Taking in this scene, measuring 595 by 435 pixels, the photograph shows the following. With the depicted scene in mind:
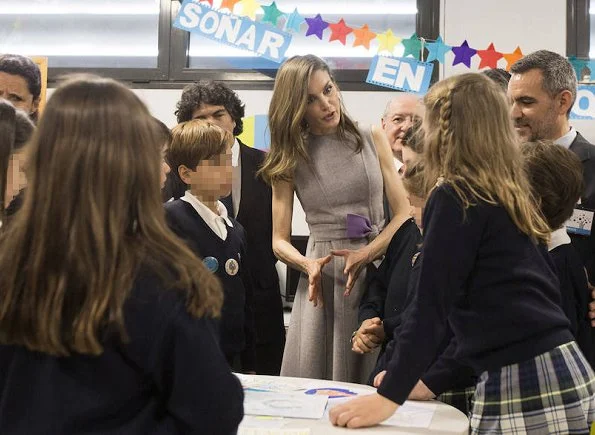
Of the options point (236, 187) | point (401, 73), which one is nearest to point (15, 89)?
point (236, 187)

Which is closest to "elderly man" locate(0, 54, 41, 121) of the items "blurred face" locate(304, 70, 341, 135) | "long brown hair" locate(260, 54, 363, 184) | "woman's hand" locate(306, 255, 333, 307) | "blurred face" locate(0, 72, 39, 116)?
"blurred face" locate(0, 72, 39, 116)

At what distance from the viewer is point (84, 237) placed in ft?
3.41

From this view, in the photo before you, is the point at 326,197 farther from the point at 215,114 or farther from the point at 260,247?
the point at 215,114

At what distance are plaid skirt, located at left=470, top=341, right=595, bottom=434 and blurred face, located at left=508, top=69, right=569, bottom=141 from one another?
112 cm

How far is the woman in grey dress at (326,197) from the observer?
2.49 m

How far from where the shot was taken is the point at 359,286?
2.51m

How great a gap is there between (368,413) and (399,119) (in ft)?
6.54

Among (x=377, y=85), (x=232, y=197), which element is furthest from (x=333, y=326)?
(x=377, y=85)

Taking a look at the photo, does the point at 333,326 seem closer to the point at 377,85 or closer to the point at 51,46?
the point at 377,85

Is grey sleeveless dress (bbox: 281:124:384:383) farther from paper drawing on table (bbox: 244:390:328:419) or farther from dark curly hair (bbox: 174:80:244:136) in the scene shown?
paper drawing on table (bbox: 244:390:328:419)

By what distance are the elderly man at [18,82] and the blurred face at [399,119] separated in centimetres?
140

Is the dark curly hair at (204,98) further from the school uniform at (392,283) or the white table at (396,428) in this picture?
the white table at (396,428)

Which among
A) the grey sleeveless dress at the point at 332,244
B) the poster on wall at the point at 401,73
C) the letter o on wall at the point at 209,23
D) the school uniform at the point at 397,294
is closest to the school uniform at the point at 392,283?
the school uniform at the point at 397,294

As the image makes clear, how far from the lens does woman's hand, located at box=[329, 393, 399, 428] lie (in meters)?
1.50
